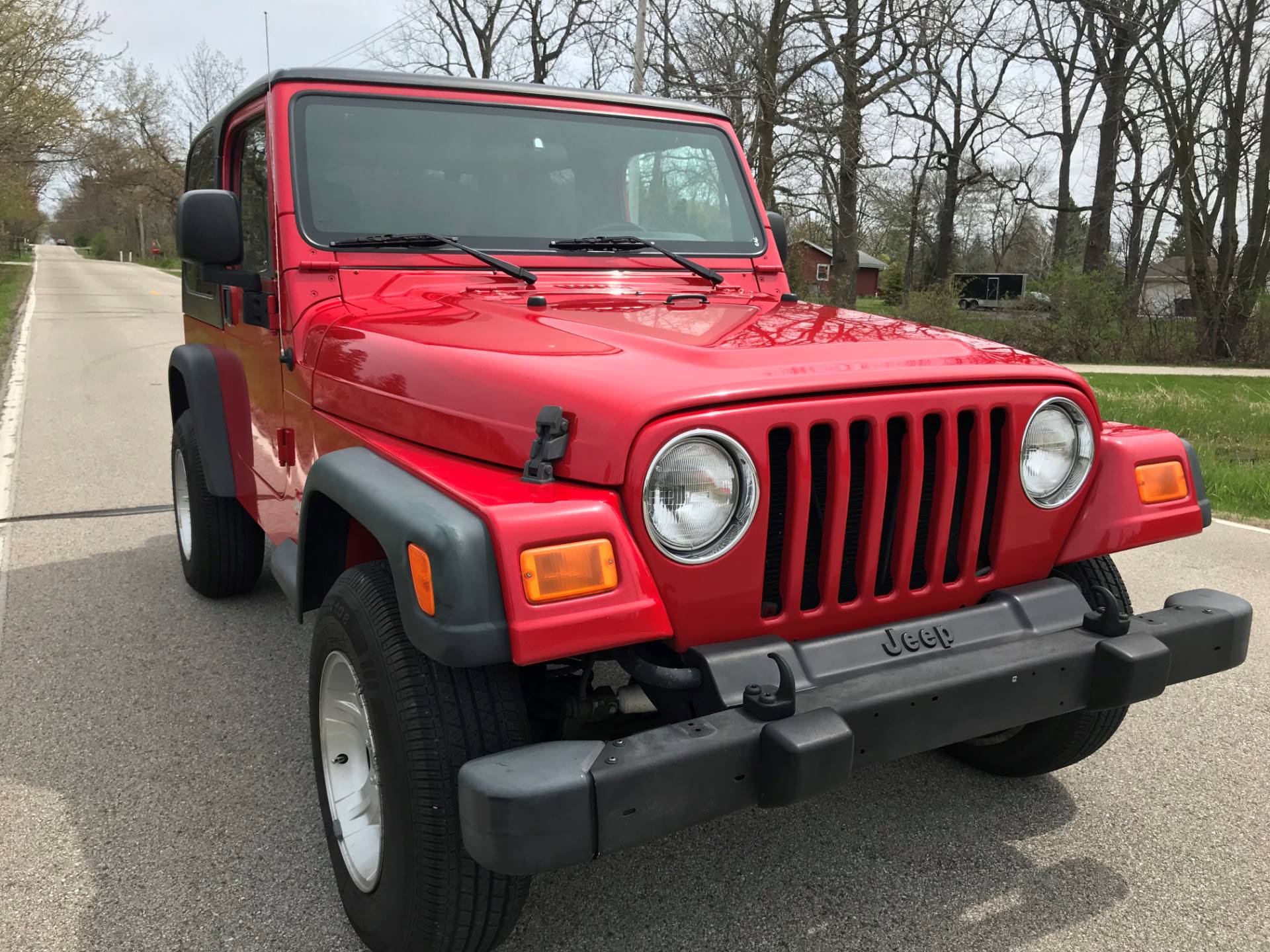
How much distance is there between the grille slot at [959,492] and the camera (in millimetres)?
2230

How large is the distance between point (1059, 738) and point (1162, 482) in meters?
0.81

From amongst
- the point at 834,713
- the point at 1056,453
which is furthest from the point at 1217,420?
the point at 834,713

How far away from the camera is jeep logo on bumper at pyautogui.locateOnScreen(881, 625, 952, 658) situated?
214cm

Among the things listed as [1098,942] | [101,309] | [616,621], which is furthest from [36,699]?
[101,309]

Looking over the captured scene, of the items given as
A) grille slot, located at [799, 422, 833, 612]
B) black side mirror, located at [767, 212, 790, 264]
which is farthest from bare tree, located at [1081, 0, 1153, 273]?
grille slot, located at [799, 422, 833, 612]

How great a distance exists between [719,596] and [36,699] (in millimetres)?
2805

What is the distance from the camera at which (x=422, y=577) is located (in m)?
1.84

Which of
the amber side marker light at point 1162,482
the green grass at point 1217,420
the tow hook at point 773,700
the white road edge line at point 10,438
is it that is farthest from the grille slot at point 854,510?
the green grass at point 1217,420

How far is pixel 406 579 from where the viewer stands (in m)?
1.87

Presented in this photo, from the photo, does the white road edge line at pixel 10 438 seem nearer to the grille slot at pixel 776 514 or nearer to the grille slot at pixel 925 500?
the grille slot at pixel 776 514

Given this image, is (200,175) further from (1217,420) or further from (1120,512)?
(1217,420)

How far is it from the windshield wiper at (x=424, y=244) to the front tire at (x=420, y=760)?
1208 millimetres

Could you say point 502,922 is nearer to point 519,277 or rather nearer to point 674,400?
point 674,400

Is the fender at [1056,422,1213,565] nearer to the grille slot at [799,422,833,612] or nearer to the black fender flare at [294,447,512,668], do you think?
the grille slot at [799,422,833,612]
